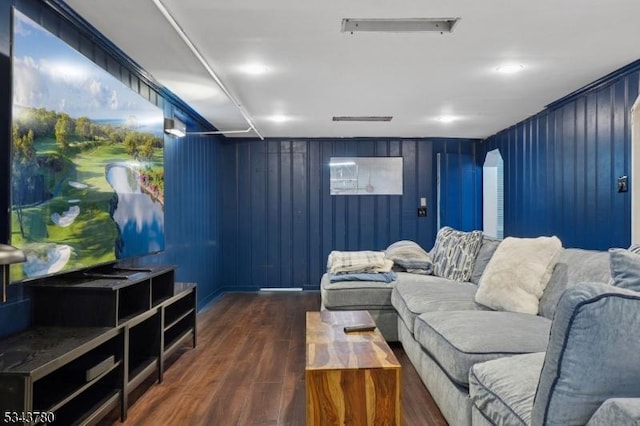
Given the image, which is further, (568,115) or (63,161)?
(568,115)

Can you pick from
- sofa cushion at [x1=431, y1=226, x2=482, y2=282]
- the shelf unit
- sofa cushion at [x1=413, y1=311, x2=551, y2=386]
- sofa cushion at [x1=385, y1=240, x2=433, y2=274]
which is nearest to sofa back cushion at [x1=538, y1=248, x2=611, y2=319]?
sofa cushion at [x1=413, y1=311, x2=551, y2=386]

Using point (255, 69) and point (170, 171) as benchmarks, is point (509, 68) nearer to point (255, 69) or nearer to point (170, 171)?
point (255, 69)

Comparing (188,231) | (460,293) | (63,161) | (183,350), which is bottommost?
(183,350)

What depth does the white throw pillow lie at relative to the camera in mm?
2453

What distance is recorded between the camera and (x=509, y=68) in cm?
322

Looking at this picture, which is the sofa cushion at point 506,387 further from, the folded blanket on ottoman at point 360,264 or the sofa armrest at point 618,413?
the folded blanket on ottoman at point 360,264

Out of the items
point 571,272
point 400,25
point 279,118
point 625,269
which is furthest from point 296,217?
point 625,269

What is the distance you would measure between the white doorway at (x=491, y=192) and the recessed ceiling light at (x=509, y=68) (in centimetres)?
288

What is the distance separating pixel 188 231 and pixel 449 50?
3.21 metres

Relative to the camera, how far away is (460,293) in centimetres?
309

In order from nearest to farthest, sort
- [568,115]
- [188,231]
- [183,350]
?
[183,350] → [568,115] → [188,231]

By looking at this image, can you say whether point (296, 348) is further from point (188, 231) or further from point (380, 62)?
point (380, 62)

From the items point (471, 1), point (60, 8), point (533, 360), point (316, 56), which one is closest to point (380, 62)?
point (316, 56)

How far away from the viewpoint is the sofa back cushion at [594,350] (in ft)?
3.24
